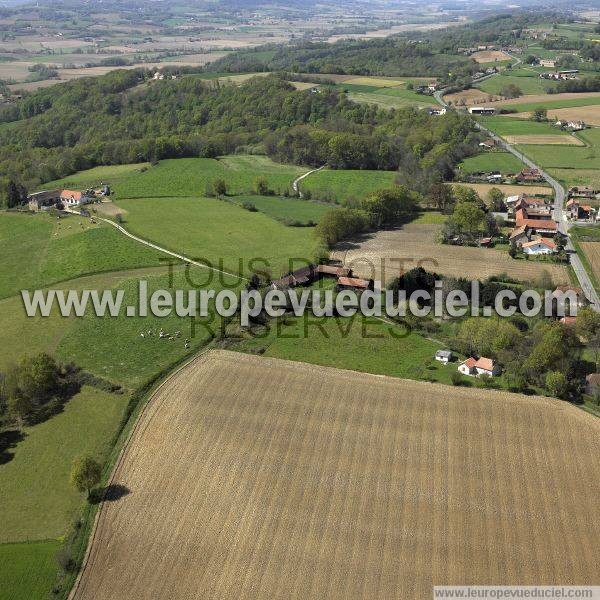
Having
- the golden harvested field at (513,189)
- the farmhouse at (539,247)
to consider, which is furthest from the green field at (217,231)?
the golden harvested field at (513,189)

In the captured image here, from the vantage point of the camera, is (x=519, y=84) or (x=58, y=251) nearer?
(x=58, y=251)

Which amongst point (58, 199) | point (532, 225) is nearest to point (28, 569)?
point (532, 225)

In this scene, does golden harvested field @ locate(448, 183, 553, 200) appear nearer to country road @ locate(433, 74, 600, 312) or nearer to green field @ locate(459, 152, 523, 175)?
country road @ locate(433, 74, 600, 312)

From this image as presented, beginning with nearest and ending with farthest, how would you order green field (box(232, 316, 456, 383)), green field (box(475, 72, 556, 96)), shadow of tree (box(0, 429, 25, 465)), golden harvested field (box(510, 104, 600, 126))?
shadow of tree (box(0, 429, 25, 465))
green field (box(232, 316, 456, 383))
golden harvested field (box(510, 104, 600, 126))
green field (box(475, 72, 556, 96))

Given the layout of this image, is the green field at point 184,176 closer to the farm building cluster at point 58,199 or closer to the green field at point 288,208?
the green field at point 288,208

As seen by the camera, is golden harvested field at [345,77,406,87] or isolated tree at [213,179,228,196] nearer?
isolated tree at [213,179,228,196]

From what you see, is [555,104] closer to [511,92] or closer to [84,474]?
[511,92]

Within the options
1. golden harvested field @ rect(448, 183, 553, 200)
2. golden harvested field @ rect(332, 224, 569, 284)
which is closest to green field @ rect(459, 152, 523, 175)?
golden harvested field @ rect(448, 183, 553, 200)
